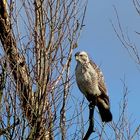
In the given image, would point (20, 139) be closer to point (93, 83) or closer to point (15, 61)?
point (15, 61)

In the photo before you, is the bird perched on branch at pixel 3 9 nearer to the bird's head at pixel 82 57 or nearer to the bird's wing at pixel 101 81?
the bird's head at pixel 82 57

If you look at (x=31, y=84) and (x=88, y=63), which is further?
(x=88, y=63)

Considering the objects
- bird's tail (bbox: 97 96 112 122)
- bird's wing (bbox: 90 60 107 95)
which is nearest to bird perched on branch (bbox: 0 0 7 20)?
bird's wing (bbox: 90 60 107 95)

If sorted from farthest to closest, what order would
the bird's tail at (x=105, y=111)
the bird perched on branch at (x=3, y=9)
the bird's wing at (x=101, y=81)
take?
the bird's wing at (x=101, y=81)
the bird's tail at (x=105, y=111)
the bird perched on branch at (x=3, y=9)

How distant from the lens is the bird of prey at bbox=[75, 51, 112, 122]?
7172 mm

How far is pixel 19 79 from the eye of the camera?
611 centimetres

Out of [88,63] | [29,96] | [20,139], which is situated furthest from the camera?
[88,63]

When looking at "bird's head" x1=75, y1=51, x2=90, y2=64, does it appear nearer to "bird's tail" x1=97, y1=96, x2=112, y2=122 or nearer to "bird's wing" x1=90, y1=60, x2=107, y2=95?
"bird's wing" x1=90, y1=60, x2=107, y2=95

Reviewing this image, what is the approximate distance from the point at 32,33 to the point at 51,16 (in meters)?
0.32

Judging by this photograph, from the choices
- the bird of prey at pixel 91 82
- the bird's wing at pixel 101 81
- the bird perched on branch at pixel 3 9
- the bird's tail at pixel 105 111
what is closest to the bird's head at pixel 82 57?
the bird of prey at pixel 91 82

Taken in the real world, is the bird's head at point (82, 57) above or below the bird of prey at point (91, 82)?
above

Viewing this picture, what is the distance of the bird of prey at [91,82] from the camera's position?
7172 mm

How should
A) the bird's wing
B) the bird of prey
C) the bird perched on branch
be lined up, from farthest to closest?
the bird's wing → the bird of prey → the bird perched on branch

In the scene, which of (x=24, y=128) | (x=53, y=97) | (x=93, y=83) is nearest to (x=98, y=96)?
(x=93, y=83)
